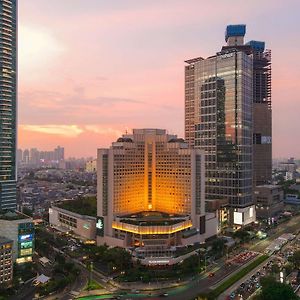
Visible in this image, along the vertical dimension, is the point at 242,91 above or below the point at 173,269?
above

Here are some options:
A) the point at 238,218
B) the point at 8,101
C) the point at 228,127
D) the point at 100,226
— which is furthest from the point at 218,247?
the point at 8,101

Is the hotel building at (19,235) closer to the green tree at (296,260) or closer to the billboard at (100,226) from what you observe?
the billboard at (100,226)

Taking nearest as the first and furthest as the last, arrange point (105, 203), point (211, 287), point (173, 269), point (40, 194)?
point (211, 287) < point (173, 269) < point (105, 203) < point (40, 194)

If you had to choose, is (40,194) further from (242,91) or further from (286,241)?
(286,241)

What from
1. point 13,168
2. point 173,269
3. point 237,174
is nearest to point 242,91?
point 237,174

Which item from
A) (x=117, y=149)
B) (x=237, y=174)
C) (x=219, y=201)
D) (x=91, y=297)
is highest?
(x=117, y=149)

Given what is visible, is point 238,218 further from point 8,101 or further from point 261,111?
point 8,101

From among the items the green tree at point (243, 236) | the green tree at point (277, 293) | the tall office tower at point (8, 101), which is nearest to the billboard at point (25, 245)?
the tall office tower at point (8, 101)
